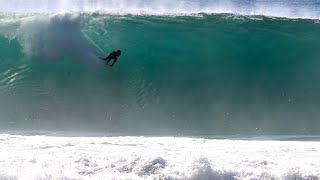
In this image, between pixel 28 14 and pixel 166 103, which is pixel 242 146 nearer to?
pixel 166 103

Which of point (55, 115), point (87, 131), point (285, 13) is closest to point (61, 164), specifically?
point (87, 131)

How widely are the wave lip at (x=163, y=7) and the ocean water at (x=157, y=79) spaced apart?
0.04 m

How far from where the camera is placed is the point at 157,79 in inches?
432

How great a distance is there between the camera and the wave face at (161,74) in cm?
1005

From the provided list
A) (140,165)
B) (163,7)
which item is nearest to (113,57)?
(163,7)

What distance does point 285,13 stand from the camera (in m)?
14.4

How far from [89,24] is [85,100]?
2.22m

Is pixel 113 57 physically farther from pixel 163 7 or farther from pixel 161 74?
pixel 163 7

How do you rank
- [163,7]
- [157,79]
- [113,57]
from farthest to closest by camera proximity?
[163,7] → [113,57] → [157,79]

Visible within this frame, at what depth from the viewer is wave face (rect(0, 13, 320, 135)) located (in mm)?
10055

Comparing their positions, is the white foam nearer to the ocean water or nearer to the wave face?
the ocean water

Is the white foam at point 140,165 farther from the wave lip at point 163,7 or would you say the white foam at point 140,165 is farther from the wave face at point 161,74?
the wave lip at point 163,7

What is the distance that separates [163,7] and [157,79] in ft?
9.85

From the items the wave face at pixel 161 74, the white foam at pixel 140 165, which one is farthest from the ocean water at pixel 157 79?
the white foam at pixel 140 165
